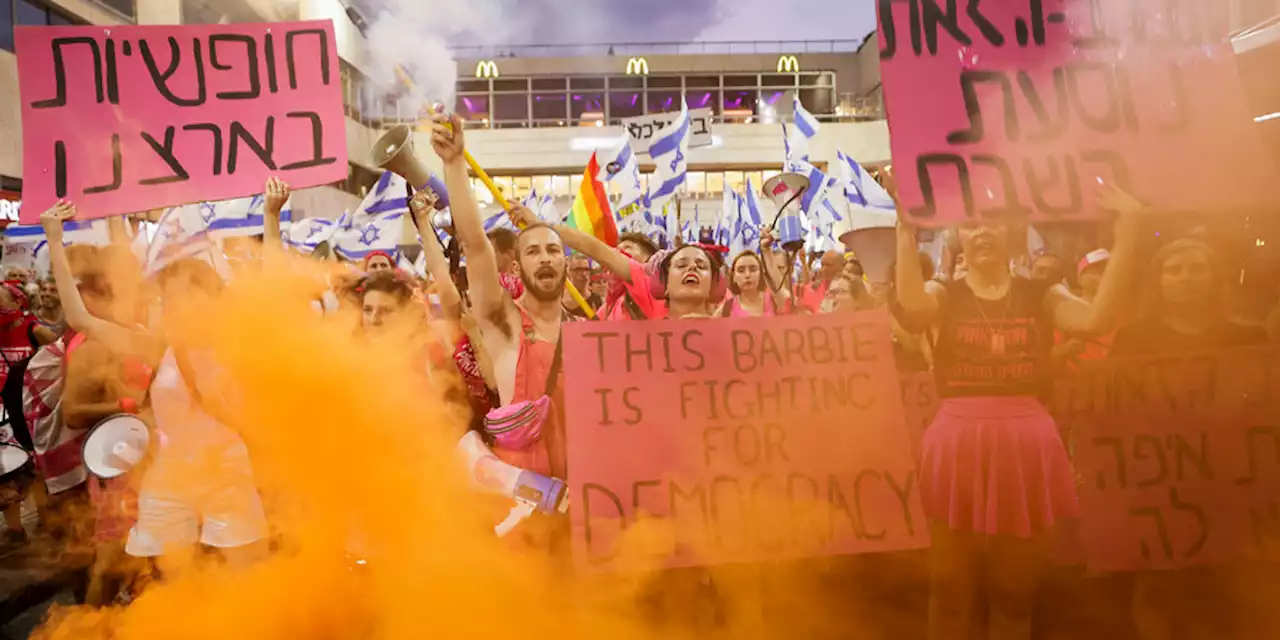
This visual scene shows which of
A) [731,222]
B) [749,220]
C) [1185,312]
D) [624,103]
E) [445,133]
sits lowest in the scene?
[1185,312]

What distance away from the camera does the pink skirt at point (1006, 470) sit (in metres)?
2.95

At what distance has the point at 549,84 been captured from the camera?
116 feet

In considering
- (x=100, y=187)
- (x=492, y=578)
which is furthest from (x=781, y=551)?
(x=100, y=187)

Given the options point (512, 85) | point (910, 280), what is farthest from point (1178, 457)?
point (512, 85)

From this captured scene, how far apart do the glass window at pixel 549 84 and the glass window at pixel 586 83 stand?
0.42 m

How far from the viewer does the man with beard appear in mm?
2906

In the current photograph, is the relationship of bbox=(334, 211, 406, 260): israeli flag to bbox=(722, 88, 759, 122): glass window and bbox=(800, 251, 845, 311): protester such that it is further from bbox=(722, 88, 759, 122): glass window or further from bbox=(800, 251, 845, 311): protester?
bbox=(722, 88, 759, 122): glass window

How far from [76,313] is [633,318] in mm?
2395

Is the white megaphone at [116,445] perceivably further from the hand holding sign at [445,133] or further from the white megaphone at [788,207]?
the white megaphone at [788,207]

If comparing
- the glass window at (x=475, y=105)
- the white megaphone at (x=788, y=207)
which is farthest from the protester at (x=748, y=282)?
the glass window at (x=475, y=105)

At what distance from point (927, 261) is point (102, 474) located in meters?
4.13

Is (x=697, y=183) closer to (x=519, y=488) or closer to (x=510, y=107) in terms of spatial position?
(x=510, y=107)

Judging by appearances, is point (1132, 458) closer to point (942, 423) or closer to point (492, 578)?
point (942, 423)

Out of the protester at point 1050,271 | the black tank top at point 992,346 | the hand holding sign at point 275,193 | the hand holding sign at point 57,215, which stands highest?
the hand holding sign at point 275,193
